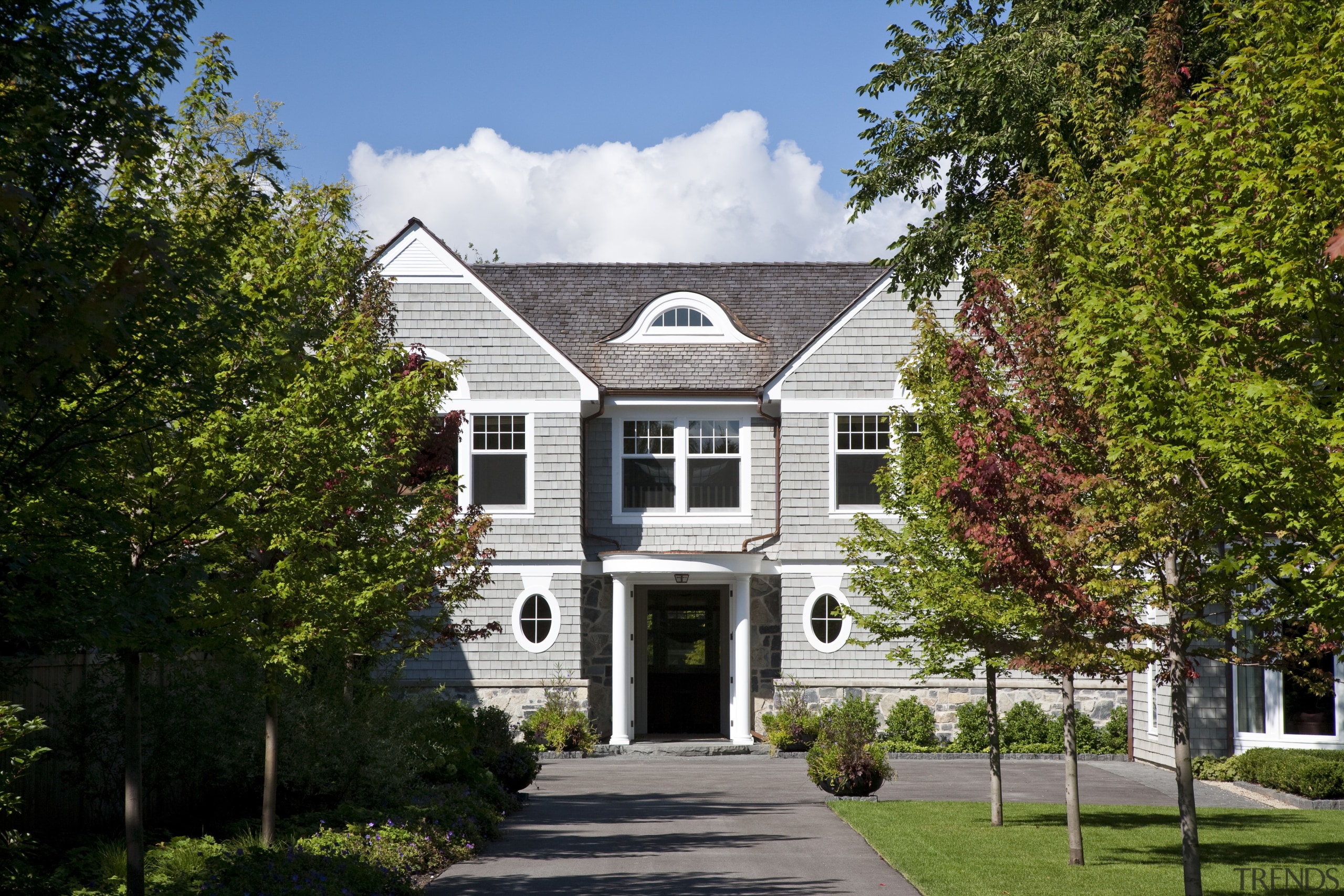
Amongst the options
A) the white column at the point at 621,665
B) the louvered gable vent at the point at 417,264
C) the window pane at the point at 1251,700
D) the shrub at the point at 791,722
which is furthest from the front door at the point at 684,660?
the window pane at the point at 1251,700

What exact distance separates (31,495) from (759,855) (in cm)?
828

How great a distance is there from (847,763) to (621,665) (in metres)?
7.96

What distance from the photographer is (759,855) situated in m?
12.0

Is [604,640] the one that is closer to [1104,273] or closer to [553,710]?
[553,710]

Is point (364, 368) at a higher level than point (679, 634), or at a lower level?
higher

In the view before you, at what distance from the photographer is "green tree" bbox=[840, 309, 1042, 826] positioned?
40.1 feet

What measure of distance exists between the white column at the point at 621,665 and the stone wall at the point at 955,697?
2913 millimetres

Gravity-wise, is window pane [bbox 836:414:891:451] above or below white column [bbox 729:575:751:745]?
above

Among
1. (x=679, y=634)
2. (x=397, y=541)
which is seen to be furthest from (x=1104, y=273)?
(x=679, y=634)

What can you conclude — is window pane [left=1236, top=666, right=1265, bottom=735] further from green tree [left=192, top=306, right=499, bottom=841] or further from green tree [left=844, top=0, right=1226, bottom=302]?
green tree [left=192, top=306, right=499, bottom=841]

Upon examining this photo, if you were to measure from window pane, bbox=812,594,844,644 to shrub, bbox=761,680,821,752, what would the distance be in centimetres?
110

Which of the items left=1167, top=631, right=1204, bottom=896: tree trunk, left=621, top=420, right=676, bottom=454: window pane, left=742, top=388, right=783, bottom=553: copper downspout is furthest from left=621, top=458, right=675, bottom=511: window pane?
left=1167, top=631, right=1204, bottom=896: tree trunk

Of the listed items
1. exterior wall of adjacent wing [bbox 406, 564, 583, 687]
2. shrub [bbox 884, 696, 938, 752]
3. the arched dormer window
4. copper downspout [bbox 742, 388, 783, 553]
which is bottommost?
shrub [bbox 884, 696, 938, 752]

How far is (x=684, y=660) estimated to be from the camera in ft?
85.4
